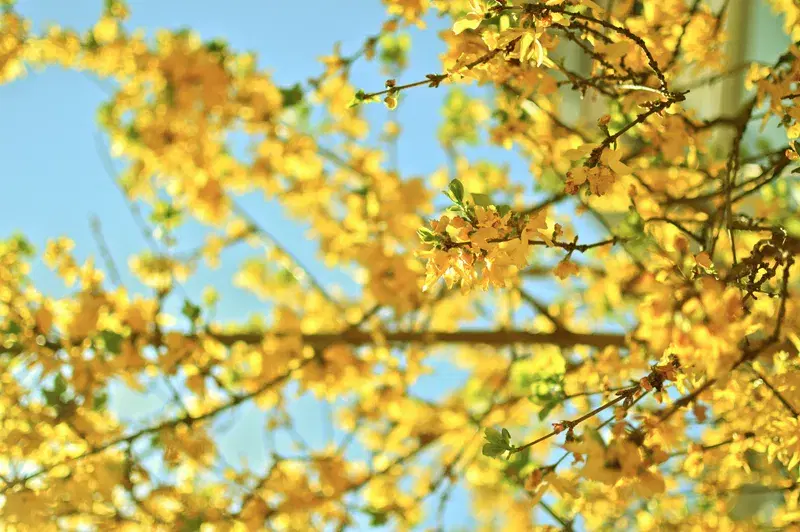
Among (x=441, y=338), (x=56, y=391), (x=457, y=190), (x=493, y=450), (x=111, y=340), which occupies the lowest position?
(x=493, y=450)

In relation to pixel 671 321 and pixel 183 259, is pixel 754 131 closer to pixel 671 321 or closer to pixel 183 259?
pixel 183 259

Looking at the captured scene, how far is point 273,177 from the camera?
3062 millimetres

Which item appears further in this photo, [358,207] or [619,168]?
[358,207]

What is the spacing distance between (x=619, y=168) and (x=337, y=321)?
212 centimetres

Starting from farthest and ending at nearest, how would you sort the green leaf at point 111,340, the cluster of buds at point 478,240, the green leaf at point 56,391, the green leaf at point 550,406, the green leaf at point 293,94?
1. the green leaf at point 293,94
2. the green leaf at point 111,340
3. the green leaf at point 56,391
4. the green leaf at point 550,406
5. the cluster of buds at point 478,240

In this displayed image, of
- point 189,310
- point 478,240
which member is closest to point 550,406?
point 478,240

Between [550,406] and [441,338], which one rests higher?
[441,338]


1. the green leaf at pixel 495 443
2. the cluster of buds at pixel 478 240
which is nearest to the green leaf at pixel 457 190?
the cluster of buds at pixel 478 240

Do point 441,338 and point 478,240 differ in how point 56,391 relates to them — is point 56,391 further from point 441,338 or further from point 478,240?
point 478,240

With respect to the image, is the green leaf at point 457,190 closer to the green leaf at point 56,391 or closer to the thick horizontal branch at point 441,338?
the thick horizontal branch at point 441,338

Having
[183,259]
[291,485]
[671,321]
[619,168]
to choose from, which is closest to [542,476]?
[671,321]

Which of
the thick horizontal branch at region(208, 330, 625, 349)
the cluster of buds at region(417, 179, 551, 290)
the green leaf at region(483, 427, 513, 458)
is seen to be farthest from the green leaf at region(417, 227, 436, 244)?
the thick horizontal branch at region(208, 330, 625, 349)

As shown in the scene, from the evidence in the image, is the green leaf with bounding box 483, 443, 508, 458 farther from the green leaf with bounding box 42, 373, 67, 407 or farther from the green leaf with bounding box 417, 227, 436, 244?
the green leaf with bounding box 42, 373, 67, 407

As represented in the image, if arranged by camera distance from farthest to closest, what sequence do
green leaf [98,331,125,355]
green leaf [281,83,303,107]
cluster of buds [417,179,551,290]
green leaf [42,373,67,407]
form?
green leaf [281,83,303,107]
green leaf [98,331,125,355]
green leaf [42,373,67,407]
cluster of buds [417,179,551,290]
